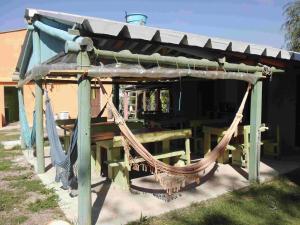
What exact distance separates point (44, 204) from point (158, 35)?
10.2 ft

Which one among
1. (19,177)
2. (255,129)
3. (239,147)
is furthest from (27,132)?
(255,129)

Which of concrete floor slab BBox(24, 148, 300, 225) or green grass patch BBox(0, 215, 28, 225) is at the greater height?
concrete floor slab BBox(24, 148, 300, 225)

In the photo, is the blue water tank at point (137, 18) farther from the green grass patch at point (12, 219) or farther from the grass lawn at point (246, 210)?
the green grass patch at point (12, 219)

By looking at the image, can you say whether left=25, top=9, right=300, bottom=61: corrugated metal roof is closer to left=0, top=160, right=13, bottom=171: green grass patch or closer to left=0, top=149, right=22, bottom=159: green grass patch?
left=0, top=160, right=13, bottom=171: green grass patch

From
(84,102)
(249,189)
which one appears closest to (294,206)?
(249,189)

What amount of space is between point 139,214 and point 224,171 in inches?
105

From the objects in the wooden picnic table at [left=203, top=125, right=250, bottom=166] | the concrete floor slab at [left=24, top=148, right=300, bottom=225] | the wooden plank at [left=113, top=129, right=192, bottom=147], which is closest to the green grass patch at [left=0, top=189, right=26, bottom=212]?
the concrete floor slab at [left=24, top=148, right=300, bottom=225]

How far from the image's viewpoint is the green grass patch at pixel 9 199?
5.28 metres

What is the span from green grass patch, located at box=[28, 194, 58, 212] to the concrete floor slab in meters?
0.11

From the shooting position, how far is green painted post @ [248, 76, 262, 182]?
6.05 metres

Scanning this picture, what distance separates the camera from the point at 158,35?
14.6 ft

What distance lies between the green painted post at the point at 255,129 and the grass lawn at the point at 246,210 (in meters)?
0.30

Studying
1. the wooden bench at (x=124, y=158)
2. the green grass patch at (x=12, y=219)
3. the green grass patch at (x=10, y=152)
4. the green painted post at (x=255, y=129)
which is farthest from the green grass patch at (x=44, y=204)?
the green grass patch at (x=10, y=152)

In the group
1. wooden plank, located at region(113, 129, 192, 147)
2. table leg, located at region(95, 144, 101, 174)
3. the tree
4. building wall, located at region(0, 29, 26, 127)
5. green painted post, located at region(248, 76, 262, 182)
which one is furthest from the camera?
building wall, located at region(0, 29, 26, 127)
